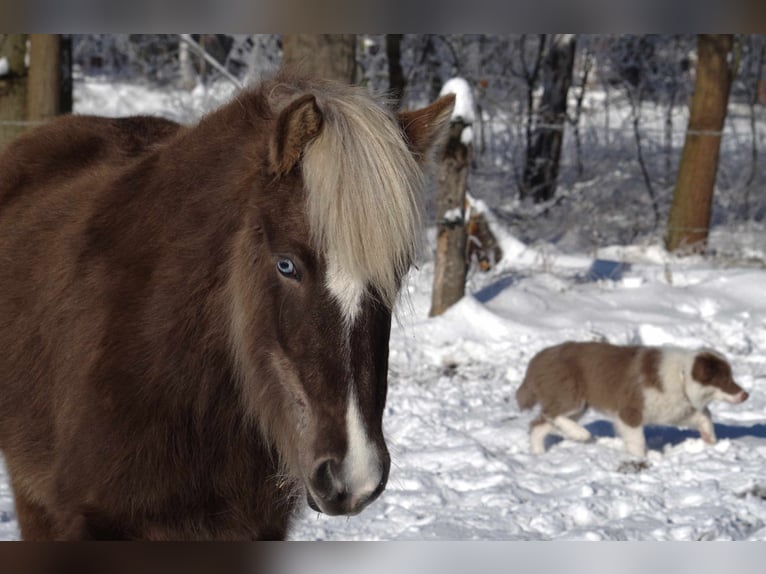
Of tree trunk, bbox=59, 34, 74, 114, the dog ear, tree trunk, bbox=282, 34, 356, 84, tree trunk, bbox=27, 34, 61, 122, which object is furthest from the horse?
tree trunk, bbox=59, 34, 74, 114

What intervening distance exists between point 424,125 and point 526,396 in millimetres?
4067

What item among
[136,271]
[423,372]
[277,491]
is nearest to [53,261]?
[136,271]

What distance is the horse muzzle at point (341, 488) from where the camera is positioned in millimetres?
2355

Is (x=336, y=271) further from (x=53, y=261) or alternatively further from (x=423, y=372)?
(x=423, y=372)

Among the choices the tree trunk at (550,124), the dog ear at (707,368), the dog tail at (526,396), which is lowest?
the dog tail at (526,396)

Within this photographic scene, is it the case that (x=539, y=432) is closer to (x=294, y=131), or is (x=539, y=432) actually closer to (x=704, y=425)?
(x=704, y=425)

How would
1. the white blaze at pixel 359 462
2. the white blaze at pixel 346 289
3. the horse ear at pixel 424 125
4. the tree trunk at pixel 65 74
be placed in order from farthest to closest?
the tree trunk at pixel 65 74, the horse ear at pixel 424 125, the white blaze at pixel 346 289, the white blaze at pixel 359 462

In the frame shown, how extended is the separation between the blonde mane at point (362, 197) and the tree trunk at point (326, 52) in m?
5.57

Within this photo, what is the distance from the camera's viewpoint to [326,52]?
26.9ft

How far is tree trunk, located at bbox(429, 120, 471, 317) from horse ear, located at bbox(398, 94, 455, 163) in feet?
18.2

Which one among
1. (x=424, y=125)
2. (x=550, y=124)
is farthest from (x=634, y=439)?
(x=550, y=124)

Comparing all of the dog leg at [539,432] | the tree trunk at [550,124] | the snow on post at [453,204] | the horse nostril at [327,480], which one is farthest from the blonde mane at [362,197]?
the tree trunk at [550,124]

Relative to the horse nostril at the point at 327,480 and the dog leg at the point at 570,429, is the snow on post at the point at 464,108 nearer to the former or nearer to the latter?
the dog leg at the point at 570,429

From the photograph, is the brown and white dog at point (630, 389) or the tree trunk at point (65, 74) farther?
the tree trunk at point (65, 74)
